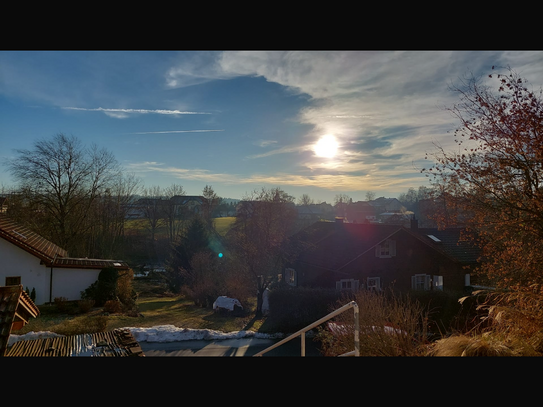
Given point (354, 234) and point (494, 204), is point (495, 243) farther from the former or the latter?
point (354, 234)

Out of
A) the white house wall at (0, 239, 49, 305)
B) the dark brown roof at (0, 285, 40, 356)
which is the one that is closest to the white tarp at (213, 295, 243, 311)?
the white house wall at (0, 239, 49, 305)

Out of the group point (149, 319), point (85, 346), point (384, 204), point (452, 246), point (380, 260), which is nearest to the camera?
point (85, 346)

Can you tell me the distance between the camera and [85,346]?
550 centimetres

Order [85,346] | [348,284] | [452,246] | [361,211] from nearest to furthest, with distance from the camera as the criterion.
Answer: [85,346]
[348,284]
[452,246]
[361,211]

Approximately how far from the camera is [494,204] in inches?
253

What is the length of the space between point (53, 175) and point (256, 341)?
520 inches

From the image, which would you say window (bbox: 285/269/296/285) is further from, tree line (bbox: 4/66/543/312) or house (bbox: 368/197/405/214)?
house (bbox: 368/197/405/214)

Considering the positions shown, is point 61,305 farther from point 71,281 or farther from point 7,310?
point 7,310

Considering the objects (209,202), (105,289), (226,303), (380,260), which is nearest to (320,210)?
(209,202)

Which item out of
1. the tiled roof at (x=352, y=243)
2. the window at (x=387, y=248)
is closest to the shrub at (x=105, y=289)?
the tiled roof at (x=352, y=243)

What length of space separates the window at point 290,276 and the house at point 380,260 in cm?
5

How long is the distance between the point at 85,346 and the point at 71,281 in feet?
29.4

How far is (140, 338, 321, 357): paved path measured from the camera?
9781 millimetres

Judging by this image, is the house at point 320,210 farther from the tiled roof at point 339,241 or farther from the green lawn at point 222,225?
the tiled roof at point 339,241
